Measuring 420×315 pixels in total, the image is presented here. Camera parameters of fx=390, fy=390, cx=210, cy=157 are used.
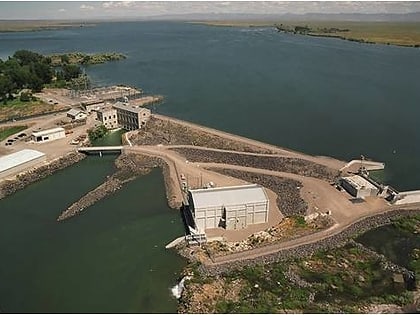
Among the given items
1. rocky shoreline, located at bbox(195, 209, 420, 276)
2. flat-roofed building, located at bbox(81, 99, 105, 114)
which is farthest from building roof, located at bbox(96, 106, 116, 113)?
rocky shoreline, located at bbox(195, 209, 420, 276)

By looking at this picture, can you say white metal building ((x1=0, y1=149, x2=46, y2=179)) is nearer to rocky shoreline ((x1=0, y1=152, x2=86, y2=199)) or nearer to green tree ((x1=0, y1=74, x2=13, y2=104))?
rocky shoreline ((x1=0, y1=152, x2=86, y2=199))

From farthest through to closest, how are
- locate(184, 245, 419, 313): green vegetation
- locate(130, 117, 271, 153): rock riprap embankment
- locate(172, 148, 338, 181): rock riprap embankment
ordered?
1. locate(130, 117, 271, 153): rock riprap embankment
2. locate(172, 148, 338, 181): rock riprap embankment
3. locate(184, 245, 419, 313): green vegetation

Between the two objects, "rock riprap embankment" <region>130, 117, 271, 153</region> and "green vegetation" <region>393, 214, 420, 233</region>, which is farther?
"rock riprap embankment" <region>130, 117, 271, 153</region>

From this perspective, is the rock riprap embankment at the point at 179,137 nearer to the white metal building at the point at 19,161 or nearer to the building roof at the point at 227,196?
the white metal building at the point at 19,161

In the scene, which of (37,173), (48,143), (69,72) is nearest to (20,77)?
(69,72)

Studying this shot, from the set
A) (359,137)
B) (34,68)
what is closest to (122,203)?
(359,137)

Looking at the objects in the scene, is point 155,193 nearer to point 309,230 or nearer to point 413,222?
point 309,230
